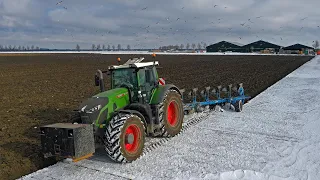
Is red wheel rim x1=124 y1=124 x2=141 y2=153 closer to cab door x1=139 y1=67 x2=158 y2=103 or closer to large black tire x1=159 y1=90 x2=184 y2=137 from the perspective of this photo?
large black tire x1=159 y1=90 x2=184 y2=137

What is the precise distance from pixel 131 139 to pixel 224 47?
386ft

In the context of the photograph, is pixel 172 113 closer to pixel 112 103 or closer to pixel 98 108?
pixel 112 103

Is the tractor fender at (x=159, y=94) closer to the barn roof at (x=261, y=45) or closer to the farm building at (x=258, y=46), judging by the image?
the farm building at (x=258, y=46)

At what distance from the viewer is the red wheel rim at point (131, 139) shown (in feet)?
23.0

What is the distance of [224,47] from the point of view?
396ft

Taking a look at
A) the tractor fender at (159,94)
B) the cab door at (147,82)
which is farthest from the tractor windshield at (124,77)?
the tractor fender at (159,94)

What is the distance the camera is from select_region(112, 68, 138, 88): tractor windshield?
26.9ft

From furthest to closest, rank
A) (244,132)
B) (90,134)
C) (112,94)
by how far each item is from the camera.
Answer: (244,132)
(112,94)
(90,134)

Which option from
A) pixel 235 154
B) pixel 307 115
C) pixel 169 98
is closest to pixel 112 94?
pixel 169 98

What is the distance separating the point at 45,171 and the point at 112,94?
2.23m

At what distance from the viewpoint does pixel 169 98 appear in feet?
28.8

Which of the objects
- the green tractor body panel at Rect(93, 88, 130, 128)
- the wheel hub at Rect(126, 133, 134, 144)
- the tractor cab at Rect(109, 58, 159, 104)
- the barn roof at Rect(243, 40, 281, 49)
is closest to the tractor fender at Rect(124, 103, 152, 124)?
the green tractor body panel at Rect(93, 88, 130, 128)

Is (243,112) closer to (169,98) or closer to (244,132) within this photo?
(244,132)

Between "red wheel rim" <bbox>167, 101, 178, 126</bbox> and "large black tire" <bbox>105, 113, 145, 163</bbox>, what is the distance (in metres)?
2.02
